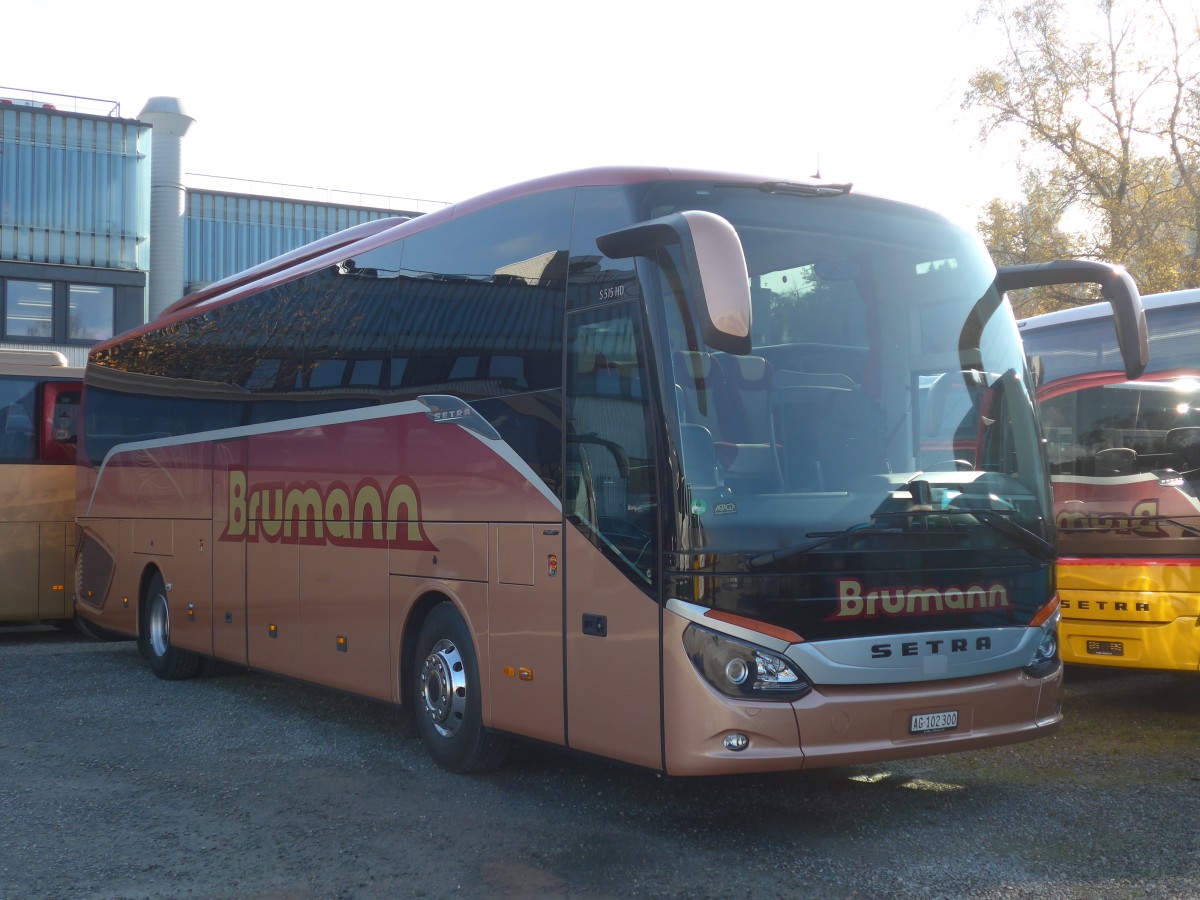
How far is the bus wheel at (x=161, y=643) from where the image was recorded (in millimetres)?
12125

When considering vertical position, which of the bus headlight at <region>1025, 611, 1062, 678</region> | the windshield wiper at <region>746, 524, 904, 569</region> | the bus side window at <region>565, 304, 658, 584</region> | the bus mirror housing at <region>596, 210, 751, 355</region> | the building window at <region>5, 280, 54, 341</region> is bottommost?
the bus headlight at <region>1025, 611, 1062, 678</region>

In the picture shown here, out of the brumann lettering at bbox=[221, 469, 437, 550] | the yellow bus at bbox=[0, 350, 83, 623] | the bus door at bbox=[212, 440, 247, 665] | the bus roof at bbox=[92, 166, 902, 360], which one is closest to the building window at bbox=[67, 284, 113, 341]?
the yellow bus at bbox=[0, 350, 83, 623]

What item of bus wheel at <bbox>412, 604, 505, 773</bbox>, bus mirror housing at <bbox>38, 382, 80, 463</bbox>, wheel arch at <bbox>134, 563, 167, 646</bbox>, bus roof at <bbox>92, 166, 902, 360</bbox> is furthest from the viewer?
bus mirror housing at <bbox>38, 382, 80, 463</bbox>

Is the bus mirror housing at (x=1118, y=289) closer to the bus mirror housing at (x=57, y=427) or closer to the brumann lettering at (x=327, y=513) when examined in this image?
the brumann lettering at (x=327, y=513)

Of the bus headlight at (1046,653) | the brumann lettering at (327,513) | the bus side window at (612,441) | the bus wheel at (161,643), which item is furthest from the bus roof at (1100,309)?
the bus wheel at (161,643)

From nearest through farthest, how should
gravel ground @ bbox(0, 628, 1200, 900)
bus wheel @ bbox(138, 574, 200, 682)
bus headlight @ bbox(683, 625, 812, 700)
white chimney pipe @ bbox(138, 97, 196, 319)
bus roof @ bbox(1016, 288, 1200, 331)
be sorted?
gravel ground @ bbox(0, 628, 1200, 900) → bus headlight @ bbox(683, 625, 812, 700) → bus roof @ bbox(1016, 288, 1200, 331) → bus wheel @ bbox(138, 574, 200, 682) → white chimney pipe @ bbox(138, 97, 196, 319)

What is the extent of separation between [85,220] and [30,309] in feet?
10.1

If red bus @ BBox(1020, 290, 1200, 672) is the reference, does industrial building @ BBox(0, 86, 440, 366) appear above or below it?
above

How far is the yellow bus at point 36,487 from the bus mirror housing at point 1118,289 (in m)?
12.5

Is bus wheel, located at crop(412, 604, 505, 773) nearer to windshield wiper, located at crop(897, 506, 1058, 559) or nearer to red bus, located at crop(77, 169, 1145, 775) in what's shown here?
red bus, located at crop(77, 169, 1145, 775)

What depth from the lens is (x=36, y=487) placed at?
15789 millimetres

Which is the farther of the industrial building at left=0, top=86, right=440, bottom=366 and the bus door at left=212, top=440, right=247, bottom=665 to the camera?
the industrial building at left=0, top=86, right=440, bottom=366

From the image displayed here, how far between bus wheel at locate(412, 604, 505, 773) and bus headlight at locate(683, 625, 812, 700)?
2052 mm

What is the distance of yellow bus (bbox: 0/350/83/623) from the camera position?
51.2ft
